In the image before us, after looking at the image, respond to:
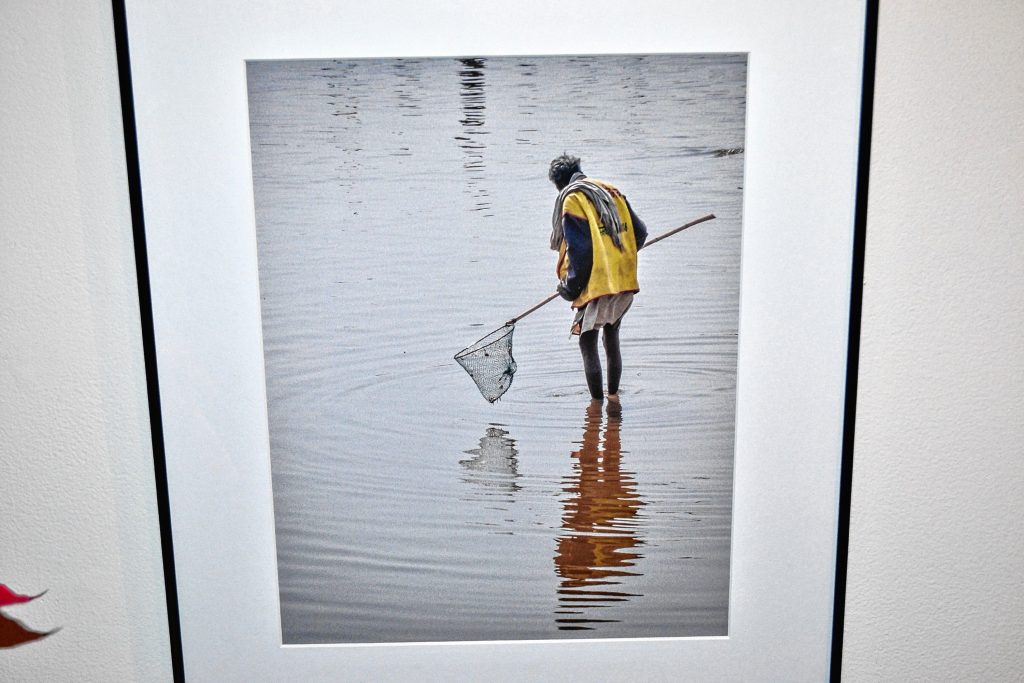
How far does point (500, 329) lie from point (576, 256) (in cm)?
10

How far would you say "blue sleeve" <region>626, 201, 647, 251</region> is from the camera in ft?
2.05

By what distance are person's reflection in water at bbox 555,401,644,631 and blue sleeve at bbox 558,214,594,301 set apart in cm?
11

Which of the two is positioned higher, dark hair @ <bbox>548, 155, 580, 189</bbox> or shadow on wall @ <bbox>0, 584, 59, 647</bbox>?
dark hair @ <bbox>548, 155, 580, 189</bbox>

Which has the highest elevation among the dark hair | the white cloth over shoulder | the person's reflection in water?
the dark hair

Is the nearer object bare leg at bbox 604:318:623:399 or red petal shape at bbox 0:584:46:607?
red petal shape at bbox 0:584:46:607

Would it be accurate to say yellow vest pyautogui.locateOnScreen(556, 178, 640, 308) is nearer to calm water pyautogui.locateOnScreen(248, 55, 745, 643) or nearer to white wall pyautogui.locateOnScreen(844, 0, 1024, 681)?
calm water pyautogui.locateOnScreen(248, 55, 745, 643)

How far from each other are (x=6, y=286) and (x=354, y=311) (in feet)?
1.07

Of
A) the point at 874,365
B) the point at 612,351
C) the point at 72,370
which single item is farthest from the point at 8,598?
the point at 874,365

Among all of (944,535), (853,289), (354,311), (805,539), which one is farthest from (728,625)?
(354,311)

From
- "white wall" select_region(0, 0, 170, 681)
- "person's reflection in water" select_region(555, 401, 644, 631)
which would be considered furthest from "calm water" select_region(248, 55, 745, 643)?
"white wall" select_region(0, 0, 170, 681)

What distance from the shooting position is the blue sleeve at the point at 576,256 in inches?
24.7

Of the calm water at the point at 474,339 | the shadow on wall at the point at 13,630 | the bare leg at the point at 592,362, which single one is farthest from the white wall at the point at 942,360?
the shadow on wall at the point at 13,630

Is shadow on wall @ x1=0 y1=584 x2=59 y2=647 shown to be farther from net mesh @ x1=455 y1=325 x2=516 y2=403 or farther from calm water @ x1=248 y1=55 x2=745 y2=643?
net mesh @ x1=455 y1=325 x2=516 y2=403

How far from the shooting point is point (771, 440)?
0.65 m
